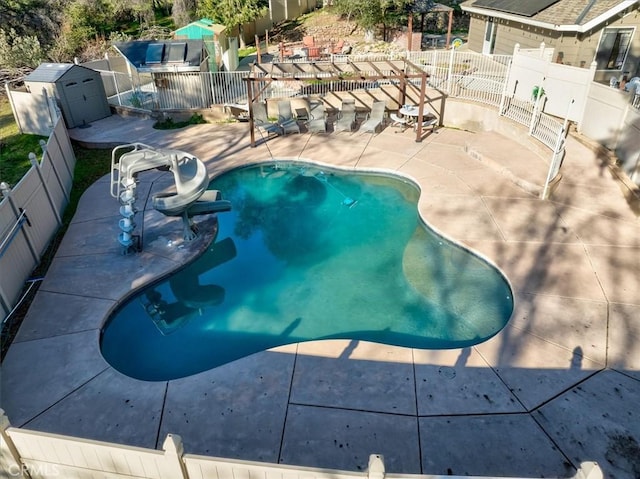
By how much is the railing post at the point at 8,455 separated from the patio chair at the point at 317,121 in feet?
47.5

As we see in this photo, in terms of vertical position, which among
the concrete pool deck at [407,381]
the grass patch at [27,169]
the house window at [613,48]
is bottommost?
the concrete pool deck at [407,381]

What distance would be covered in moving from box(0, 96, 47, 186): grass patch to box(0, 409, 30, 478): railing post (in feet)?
37.3

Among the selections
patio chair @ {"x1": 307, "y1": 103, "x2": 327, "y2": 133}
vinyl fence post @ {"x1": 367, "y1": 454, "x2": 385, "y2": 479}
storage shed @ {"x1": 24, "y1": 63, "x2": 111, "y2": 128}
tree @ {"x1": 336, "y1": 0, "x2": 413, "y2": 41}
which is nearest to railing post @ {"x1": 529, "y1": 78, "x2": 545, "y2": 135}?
patio chair @ {"x1": 307, "y1": 103, "x2": 327, "y2": 133}

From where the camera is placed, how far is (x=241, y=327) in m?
8.95

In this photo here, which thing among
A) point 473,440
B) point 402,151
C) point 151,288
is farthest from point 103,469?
point 402,151

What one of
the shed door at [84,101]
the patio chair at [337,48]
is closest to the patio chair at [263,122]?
the shed door at [84,101]

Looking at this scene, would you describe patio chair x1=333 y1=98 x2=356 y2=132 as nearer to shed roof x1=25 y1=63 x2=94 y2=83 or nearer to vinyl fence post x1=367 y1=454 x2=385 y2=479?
shed roof x1=25 y1=63 x2=94 y2=83

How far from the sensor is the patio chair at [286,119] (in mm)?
17359

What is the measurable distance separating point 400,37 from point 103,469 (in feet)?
107

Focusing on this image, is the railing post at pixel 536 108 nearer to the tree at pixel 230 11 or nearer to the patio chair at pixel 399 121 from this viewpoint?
the patio chair at pixel 399 121

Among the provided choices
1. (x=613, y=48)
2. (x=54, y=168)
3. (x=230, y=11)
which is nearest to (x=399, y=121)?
(x=613, y=48)

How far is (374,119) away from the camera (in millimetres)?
17562

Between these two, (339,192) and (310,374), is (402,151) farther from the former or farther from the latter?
(310,374)

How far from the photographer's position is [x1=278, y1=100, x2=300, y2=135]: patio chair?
17359 millimetres
